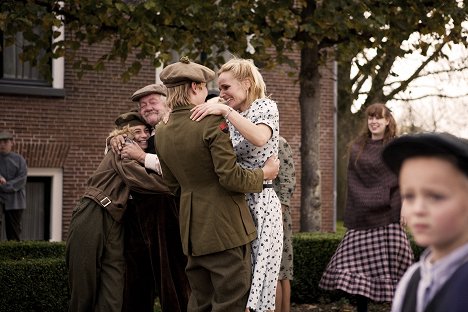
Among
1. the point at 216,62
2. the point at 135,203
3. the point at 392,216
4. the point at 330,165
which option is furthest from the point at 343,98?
the point at 135,203

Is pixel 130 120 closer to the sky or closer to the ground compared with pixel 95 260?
closer to the sky

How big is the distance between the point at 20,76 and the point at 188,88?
11.1m

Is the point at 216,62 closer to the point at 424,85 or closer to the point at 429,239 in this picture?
the point at 429,239

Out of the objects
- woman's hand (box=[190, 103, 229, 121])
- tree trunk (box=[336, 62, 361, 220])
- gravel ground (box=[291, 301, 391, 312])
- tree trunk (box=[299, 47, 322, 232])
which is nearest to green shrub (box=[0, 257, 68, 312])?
gravel ground (box=[291, 301, 391, 312])

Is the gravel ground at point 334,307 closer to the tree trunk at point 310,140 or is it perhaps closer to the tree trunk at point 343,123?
the tree trunk at point 310,140

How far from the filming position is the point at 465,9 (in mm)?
12367

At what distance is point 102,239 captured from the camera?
697 centimetres

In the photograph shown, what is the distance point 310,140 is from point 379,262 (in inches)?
197

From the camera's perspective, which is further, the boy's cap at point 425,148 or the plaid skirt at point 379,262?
the plaid skirt at point 379,262

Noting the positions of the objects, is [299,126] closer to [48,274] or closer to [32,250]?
[32,250]

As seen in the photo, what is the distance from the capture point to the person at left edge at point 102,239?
6941 mm

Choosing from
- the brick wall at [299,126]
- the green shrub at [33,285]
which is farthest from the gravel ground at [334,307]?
the brick wall at [299,126]

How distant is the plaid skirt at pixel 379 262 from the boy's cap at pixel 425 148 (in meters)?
6.00

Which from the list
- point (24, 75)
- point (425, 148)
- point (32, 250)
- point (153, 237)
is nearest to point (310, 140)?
point (32, 250)
